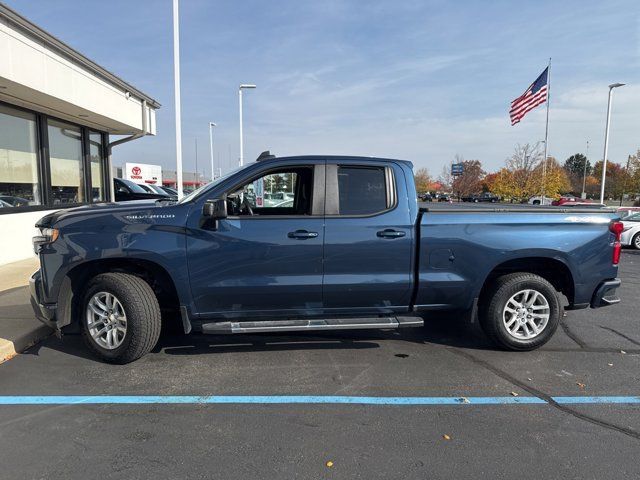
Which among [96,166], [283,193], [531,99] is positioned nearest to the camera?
[283,193]

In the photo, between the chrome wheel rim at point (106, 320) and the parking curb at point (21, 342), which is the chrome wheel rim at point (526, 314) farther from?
the parking curb at point (21, 342)

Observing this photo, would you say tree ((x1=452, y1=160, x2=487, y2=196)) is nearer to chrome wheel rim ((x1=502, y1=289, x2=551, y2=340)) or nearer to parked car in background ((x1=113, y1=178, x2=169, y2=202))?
parked car in background ((x1=113, y1=178, x2=169, y2=202))

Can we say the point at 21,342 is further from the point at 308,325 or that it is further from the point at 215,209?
the point at 308,325

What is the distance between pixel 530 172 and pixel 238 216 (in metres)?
46.3

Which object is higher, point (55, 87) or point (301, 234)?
point (55, 87)

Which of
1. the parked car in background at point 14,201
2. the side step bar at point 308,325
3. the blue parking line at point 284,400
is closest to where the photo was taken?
the blue parking line at point 284,400

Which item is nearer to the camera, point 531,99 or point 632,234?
point 632,234

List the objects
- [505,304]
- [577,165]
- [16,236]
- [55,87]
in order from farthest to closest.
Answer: [577,165]
[16,236]
[55,87]
[505,304]

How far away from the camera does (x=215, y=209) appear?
13.7 ft

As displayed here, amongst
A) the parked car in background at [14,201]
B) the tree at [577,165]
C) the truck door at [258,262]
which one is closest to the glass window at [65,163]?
the parked car in background at [14,201]

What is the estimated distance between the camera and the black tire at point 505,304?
186 inches

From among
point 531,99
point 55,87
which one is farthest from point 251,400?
point 531,99

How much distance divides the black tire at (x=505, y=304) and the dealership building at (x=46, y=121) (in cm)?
766

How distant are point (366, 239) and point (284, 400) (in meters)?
1.66
